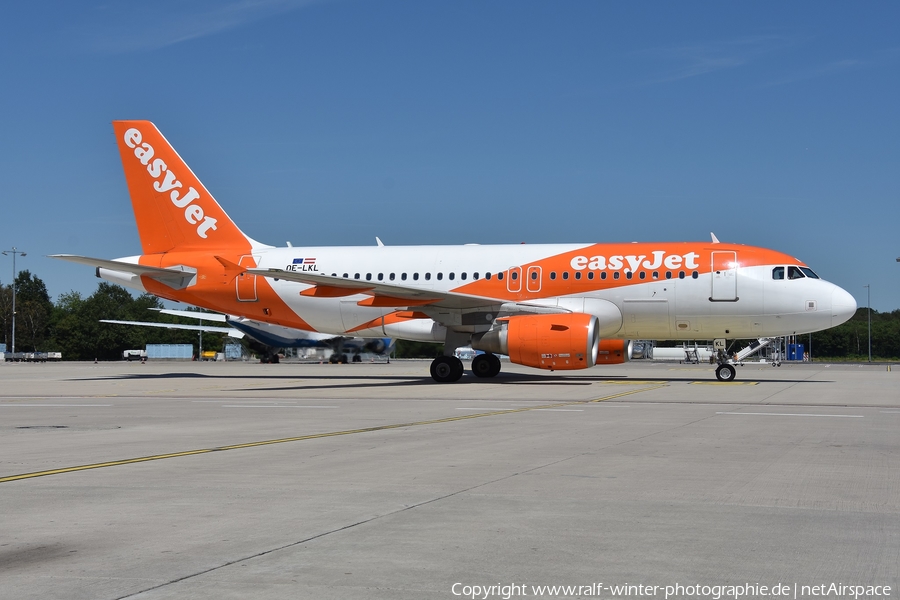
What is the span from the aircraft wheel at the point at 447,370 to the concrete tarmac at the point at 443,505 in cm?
1159

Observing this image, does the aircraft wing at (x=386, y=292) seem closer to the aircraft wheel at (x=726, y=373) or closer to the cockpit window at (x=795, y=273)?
the aircraft wheel at (x=726, y=373)

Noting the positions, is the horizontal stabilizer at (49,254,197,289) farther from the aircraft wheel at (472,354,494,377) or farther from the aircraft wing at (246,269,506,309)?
the aircraft wheel at (472,354,494,377)

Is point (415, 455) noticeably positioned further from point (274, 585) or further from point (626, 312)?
point (626, 312)

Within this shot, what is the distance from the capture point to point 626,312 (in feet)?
87.7

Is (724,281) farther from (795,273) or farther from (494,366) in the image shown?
(494,366)

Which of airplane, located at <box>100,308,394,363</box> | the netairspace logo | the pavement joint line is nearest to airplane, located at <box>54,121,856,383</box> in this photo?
the pavement joint line

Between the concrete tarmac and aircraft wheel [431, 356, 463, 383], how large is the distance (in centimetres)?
1159

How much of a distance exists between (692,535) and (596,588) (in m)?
1.52

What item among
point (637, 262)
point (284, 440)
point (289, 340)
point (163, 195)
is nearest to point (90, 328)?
point (289, 340)

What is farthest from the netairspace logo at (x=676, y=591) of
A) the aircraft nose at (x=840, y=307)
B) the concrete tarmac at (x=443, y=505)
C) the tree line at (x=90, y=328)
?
the tree line at (x=90, y=328)

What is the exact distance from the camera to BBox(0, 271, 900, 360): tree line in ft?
345

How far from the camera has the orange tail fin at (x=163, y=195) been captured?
30984 mm

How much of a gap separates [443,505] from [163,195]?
1034 inches

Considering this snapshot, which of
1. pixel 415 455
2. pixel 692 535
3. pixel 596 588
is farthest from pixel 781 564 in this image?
pixel 415 455
